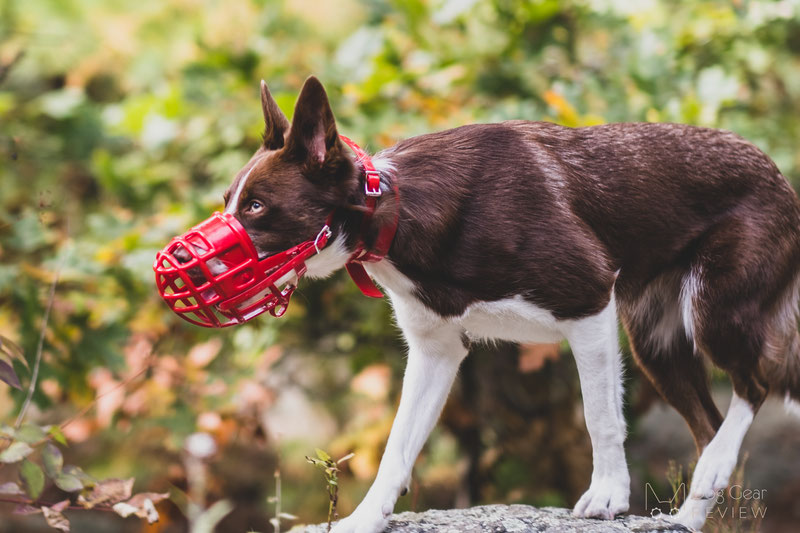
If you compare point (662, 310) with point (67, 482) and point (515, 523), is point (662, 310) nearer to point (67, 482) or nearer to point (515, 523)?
point (515, 523)

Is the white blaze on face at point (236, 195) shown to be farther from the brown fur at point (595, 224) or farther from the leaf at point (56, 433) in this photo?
the leaf at point (56, 433)

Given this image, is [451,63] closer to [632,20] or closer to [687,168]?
[632,20]

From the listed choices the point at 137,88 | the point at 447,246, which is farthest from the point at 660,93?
the point at 137,88

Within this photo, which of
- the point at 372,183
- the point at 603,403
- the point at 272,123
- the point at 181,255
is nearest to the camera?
the point at 181,255

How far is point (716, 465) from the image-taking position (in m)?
2.74

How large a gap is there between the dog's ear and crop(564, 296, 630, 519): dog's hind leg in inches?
40.0

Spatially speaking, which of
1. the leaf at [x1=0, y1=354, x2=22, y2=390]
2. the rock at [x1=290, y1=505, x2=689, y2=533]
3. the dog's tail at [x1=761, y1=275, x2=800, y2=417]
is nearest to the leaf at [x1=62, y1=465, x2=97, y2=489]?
the leaf at [x1=0, y1=354, x2=22, y2=390]

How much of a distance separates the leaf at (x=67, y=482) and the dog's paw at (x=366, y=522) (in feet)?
2.69

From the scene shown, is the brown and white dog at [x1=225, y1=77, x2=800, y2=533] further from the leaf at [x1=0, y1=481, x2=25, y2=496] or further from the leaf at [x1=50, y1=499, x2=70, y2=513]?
the leaf at [x1=0, y1=481, x2=25, y2=496]

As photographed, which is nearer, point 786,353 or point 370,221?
point 370,221

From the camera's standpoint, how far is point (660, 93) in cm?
425

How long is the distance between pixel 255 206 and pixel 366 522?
3.32ft

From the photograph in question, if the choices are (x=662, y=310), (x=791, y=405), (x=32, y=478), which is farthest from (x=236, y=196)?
(x=791, y=405)

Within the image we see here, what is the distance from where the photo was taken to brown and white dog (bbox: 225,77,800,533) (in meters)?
2.35
